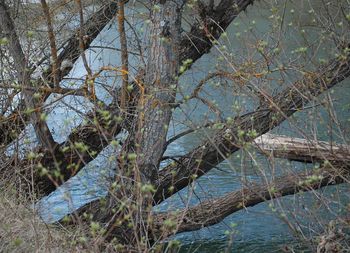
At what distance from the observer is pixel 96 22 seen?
306 inches

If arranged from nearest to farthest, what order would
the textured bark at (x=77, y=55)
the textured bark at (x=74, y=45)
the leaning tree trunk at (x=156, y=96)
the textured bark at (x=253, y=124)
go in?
the leaning tree trunk at (x=156, y=96), the textured bark at (x=253, y=124), the textured bark at (x=74, y=45), the textured bark at (x=77, y=55)

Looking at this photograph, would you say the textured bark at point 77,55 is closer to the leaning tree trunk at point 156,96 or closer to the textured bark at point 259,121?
the textured bark at point 259,121

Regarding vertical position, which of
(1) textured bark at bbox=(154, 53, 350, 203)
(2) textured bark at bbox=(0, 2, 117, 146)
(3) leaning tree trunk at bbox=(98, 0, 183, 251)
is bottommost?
(1) textured bark at bbox=(154, 53, 350, 203)

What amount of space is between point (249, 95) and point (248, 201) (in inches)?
46.1

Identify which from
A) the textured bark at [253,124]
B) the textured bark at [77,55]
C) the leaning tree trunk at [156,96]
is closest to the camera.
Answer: the leaning tree trunk at [156,96]

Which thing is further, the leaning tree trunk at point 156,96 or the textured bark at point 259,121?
the textured bark at point 259,121

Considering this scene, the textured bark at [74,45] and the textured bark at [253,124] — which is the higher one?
the textured bark at [74,45]

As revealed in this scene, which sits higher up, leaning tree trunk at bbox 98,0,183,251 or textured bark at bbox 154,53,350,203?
leaning tree trunk at bbox 98,0,183,251

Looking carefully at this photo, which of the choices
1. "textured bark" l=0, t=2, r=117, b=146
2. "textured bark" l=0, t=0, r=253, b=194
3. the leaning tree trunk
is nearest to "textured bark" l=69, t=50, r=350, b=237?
the leaning tree trunk

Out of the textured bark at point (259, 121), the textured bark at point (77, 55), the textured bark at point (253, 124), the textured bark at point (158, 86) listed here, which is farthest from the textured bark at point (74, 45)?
the textured bark at point (259, 121)

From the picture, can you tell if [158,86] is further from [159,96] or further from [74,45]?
[74,45]

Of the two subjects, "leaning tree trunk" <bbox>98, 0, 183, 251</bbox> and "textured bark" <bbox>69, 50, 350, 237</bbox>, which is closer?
"leaning tree trunk" <bbox>98, 0, 183, 251</bbox>

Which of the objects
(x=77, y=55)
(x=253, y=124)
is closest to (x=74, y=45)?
(x=77, y=55)

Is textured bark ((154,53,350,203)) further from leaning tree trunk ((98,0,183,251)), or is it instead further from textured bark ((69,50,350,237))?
leaning tree trunk ((98,0,183,251))
